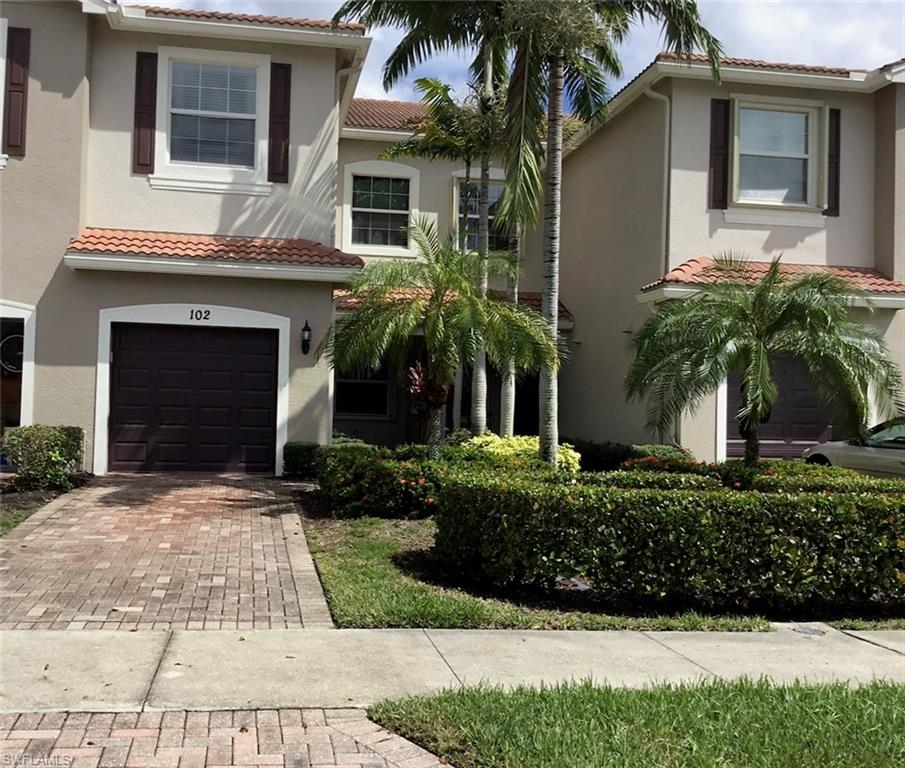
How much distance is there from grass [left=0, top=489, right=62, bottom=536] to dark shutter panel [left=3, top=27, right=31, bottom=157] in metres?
5.41

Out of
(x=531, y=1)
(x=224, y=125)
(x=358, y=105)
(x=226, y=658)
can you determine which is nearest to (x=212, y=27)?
(x=224, y=125)

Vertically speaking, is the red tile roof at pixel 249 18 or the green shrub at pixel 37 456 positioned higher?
the red tile roof at pixel 249 18

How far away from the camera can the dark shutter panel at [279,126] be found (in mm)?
Answer: 14250

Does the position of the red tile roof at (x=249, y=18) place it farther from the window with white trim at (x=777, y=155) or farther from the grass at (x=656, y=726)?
the grass at (x=656, y=726)

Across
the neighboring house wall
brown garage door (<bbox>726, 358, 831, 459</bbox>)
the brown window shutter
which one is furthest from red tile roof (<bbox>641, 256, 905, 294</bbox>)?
the brown window shutter

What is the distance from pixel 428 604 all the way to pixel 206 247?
343 inches

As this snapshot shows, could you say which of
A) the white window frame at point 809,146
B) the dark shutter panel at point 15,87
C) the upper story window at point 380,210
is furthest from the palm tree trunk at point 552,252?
the upper story window at point 380,210

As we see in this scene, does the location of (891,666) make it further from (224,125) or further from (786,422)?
(224,125)

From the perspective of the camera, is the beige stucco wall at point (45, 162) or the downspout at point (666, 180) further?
the downspout at point (666, 180)

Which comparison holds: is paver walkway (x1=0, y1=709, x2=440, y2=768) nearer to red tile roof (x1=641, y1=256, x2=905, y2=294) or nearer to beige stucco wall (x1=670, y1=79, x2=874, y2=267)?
red tile roof (x1=641, y1=256, x2=905, y2=294)

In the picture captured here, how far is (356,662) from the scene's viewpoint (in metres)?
5.43

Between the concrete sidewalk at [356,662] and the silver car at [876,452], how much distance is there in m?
7.07

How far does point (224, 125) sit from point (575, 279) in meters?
8.42

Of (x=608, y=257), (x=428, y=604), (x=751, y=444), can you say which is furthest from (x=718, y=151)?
(x=428, y=604)
